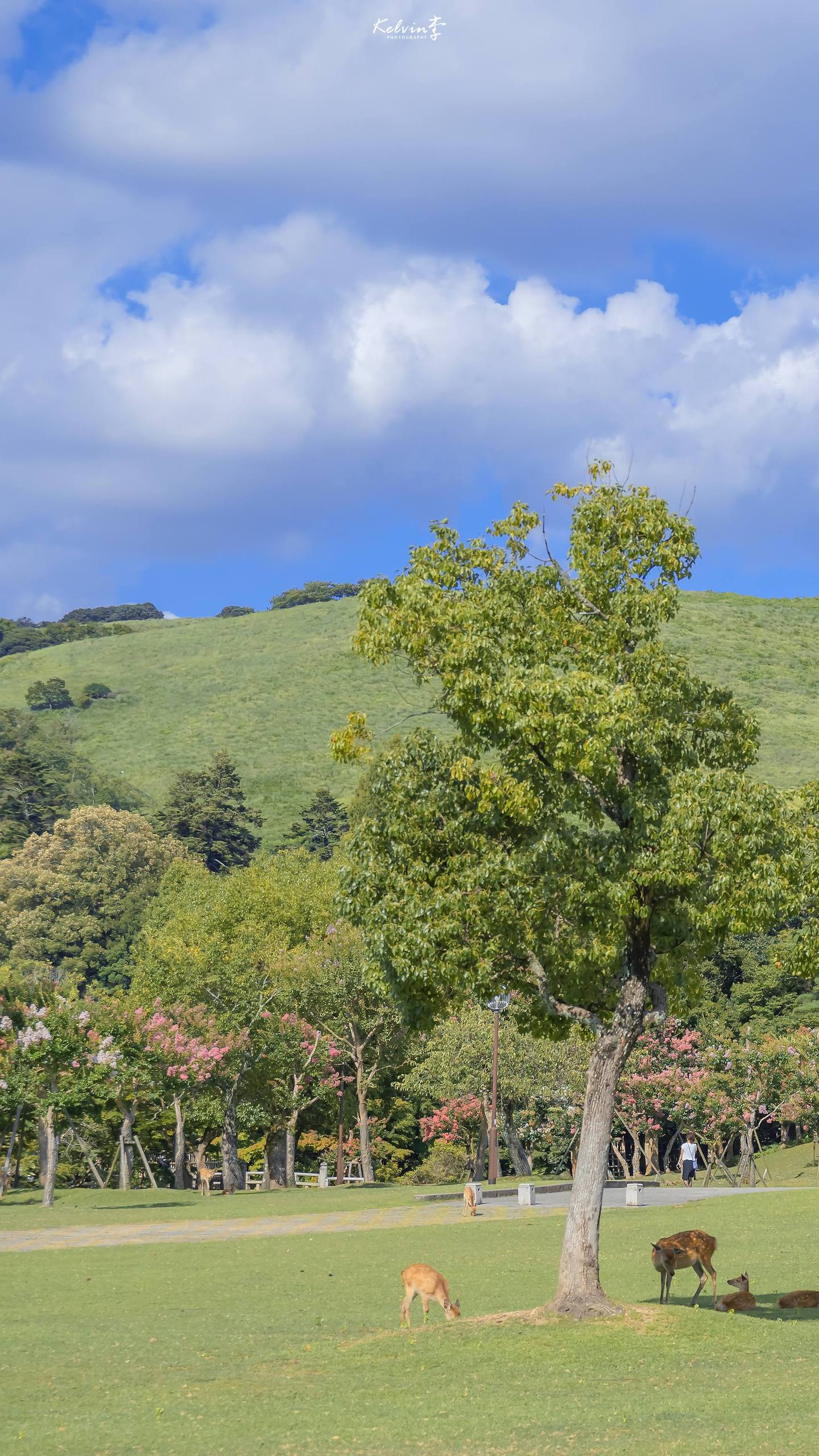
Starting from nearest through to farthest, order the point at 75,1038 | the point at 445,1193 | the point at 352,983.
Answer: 1. the point at 75,1038
2. the point at 445,1193
3. the point at 352,983

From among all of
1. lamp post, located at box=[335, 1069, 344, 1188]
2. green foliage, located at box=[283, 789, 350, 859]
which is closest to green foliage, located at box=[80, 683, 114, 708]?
green foliage, located at box=[283, 789, 350, 859]

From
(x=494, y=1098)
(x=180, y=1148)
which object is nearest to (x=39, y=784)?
(x=180, y=1148)

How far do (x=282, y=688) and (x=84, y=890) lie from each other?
60.6 metres

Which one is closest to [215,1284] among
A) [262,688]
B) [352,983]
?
[352,983]

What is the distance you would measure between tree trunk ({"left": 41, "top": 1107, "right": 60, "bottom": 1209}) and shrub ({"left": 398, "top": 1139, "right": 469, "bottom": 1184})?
70.4 ft

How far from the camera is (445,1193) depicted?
34.6 metres

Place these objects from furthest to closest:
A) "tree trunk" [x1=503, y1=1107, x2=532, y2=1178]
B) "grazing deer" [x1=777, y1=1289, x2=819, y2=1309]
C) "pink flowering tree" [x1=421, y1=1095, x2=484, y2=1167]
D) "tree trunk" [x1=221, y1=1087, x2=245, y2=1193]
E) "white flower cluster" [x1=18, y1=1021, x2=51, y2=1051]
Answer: "pink flowering tree" [x1=421, y1=1095, x2=484, y2=1167] < "tree trunk" [x1=503, y1=1107, x2=532, y2=1178] < "tree trunk" [x1=221, y1=1087, x2=245, y2=1193] < "white flower cluster" [x1=18, y1=1021, x2=51, y2=1051] < "grazing deer" [x1=777, y1=1289, x2=819, y2=1309]

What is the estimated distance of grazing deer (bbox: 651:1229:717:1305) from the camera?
547 inches

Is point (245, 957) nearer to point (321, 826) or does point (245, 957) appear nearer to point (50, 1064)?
point (50, 1064)

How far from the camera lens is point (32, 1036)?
29141 millimetres

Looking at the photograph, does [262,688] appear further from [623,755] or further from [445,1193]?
[623,755]

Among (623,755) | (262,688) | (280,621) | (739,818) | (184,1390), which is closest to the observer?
(184,1390)

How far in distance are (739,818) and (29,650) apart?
602 ft

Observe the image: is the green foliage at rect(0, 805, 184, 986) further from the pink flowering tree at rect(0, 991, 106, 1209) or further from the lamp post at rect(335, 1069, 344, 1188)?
the pink flowering tree at rect(0, 991, 106, 1209)
